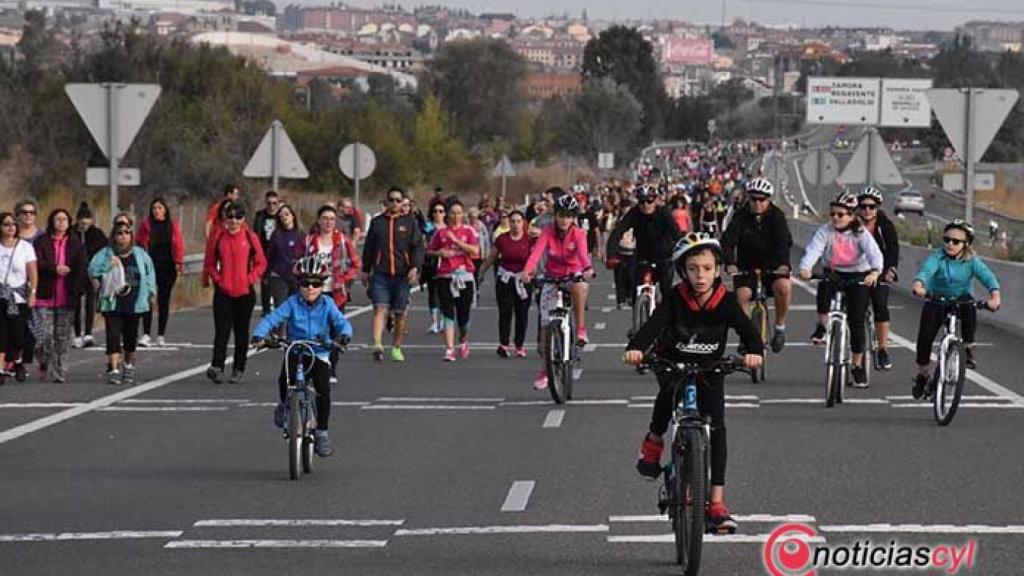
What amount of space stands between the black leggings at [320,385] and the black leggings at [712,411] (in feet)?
13.5

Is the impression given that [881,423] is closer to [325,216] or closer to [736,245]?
[736,245]

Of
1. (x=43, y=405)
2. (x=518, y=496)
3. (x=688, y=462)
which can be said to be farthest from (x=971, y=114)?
(x=688, y=462)

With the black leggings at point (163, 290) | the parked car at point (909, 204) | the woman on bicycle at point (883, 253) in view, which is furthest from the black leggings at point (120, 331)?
the parked car at point (909, 204)

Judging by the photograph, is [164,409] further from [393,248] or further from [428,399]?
[393,248]

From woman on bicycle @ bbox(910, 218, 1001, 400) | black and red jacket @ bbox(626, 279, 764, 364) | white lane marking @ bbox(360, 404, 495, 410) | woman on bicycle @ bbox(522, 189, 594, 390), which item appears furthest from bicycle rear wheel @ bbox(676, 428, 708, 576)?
woman on bicycle @ bbox(522, 189, 594, 390)

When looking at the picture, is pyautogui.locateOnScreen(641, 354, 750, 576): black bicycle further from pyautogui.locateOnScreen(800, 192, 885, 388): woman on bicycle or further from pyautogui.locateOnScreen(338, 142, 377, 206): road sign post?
pyautogui.locateOnScreen(338, 142, 377, 206): road sign post

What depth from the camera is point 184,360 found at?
24.1m

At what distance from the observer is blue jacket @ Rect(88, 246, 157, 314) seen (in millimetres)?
21453

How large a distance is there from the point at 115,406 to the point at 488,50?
135 metres

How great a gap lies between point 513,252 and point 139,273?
4342 millimetres

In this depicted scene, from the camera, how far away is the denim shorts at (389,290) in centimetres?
2411

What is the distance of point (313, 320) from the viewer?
1520 cm

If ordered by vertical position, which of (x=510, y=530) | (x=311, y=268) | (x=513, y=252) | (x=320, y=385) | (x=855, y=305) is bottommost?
(x=510, y=530)

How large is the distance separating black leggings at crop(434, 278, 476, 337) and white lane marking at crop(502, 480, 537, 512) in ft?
34.6
